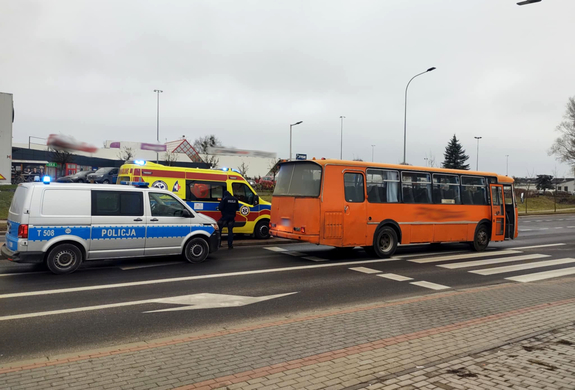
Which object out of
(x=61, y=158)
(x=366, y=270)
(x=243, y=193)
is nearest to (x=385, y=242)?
(x=366, y=270)

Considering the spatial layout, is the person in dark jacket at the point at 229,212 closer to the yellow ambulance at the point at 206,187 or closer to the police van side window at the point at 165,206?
the yellow ambulance at the point at 206,187

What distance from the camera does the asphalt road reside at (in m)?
6.09

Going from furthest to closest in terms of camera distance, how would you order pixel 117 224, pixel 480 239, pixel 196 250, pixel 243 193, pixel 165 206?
pixel 243 193 → pixel 480 239 → pixel 196 250 → pixel 165 206 → pixel 117 224

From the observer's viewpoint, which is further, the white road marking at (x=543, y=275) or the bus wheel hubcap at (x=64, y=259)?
the white road marking at (x=543, y=275)

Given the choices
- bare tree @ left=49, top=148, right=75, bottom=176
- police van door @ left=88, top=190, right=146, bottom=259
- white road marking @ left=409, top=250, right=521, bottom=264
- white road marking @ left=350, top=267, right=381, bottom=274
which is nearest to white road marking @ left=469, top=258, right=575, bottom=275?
white road marking @ left=409, top=250, right=521, bottom=264

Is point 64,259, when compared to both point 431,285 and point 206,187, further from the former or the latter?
point 431,285

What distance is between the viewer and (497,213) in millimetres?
16156

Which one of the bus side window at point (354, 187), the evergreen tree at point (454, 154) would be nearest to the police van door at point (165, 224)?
the bus side window at point (354, 187)

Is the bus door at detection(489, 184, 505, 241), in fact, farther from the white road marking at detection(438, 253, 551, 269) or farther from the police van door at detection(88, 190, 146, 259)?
the police van door at detection(88, 190, 146, 259)

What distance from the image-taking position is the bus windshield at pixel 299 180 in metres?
12.2

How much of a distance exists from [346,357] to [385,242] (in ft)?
28.7

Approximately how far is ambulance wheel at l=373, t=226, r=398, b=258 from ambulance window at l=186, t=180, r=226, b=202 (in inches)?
221

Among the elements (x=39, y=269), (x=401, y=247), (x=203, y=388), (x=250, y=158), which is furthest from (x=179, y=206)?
(x=250, y=158)

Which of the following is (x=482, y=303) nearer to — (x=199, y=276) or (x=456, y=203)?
(x=199, y=276)
